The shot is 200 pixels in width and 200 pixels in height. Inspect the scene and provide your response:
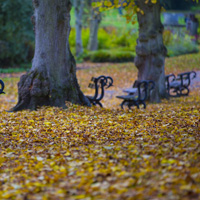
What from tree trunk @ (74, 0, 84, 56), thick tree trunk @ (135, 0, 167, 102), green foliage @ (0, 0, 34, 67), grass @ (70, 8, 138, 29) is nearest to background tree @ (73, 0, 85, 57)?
tree trunk @ (74, 0, 84, 56)

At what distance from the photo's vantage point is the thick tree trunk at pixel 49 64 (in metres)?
7.92

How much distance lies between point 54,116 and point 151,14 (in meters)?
5.68

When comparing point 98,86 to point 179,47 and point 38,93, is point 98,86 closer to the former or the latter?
point 38,93

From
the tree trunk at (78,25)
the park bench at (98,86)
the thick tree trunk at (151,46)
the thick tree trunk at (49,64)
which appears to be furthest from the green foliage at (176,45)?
the thick tree trunk at (49,64)

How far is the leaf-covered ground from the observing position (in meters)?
3.22

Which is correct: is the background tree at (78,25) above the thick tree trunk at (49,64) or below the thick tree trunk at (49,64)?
above

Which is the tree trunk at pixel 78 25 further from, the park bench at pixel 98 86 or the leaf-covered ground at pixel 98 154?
the leaf-covered ground at pixel 98 154

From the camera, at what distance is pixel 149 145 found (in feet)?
15.6

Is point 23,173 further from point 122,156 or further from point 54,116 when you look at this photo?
point 54,116

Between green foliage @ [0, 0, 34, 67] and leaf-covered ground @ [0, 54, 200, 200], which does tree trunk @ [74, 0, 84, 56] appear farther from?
leaf-covered ground @ [0, 54, 200, 200]

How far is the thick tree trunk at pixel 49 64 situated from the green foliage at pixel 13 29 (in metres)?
13.6

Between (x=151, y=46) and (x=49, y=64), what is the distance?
449 centimetres

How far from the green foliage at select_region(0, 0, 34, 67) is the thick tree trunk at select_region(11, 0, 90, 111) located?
1361cm

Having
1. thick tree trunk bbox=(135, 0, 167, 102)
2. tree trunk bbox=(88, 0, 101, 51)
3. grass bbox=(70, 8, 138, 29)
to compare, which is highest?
grass bbox=(70, 8, 138, 29)
